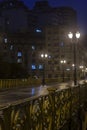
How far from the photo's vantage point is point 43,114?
836cm

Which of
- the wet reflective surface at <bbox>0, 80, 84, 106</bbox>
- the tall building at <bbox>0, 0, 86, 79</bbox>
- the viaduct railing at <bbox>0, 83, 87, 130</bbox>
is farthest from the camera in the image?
the tall building at <bbox>0, 0, 86, 79</bbox>

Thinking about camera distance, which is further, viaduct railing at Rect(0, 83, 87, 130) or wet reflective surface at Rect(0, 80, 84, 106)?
wet reflective surface at Rect(0, 80, 84, 106)

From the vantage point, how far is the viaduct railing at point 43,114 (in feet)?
19.4

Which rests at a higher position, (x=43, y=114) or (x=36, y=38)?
(x=36, y=38)

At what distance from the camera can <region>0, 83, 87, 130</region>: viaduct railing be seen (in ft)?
19.4

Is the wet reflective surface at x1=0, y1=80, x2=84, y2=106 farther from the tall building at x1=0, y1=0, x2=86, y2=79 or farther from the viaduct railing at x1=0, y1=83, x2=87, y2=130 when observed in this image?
the tall building at x1=0, y1=0, x2=86, y2=79

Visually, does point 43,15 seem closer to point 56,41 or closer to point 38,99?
point 56,41

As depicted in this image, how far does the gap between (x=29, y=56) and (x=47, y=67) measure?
9.35 meters

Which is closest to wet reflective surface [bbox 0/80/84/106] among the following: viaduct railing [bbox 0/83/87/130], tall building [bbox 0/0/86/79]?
viaduct railing [bbox 0/83/87/130]

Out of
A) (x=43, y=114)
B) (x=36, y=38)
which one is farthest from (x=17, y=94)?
(x=36, y=38)

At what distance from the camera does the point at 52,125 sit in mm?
9336

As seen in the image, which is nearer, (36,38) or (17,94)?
(17,94)

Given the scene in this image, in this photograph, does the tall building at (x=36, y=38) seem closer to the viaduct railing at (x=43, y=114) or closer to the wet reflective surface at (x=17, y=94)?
the wet reflective surface at (x=17, y=94)

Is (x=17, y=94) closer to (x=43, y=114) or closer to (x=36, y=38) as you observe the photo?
(x=43, y=114)
